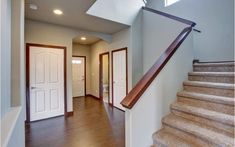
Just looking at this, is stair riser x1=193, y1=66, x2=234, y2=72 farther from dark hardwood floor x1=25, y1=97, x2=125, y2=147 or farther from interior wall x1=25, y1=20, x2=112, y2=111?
interior wall x1=25, y1=20, x2=112, y2=111

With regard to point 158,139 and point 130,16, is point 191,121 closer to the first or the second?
point 158,139

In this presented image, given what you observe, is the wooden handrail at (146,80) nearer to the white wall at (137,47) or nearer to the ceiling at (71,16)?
the ceiling at (71,16)

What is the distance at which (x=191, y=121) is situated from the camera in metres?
1.87

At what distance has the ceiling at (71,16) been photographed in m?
2.79

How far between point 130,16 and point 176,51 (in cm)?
232

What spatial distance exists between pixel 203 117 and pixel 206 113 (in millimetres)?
64

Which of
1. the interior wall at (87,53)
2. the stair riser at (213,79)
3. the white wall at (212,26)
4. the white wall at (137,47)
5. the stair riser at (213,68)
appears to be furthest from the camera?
the interior wall at (87,53)

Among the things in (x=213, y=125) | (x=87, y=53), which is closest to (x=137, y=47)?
(x=213, y=125)

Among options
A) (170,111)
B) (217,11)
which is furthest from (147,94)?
(217,11)

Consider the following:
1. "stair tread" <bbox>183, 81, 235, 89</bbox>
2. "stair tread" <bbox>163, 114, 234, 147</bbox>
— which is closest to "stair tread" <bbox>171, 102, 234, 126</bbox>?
"stair tread" <bbox>163, 114, 234, 147</bbox>

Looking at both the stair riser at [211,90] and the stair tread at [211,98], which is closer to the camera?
the stair tread at [211,98]

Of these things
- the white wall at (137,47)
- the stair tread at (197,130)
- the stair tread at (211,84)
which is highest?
the white wall at (137,47)

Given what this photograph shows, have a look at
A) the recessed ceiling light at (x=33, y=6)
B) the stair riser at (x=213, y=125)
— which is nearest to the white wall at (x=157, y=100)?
the stair riser at (x=213, y=125)

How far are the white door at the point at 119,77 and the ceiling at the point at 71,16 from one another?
0.88m
